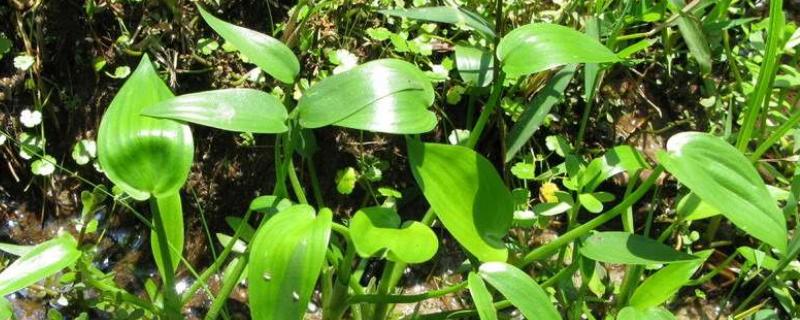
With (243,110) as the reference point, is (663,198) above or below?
below

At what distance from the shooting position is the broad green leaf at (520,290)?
1159 millimetres

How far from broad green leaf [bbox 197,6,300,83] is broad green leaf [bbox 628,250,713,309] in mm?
659

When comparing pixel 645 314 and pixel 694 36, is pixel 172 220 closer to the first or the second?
pixel 645 314

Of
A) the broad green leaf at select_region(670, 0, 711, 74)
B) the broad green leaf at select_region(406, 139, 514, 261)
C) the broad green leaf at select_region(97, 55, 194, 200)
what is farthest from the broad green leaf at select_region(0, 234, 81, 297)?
the broad green leaf at select_region(670, 0, 711, 74)

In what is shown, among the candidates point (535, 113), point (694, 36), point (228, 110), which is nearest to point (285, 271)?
point (228, 110)

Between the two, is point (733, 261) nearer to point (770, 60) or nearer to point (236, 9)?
point (770, 60)

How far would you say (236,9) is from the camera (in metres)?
1.72

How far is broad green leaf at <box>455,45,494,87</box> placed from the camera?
5.19 feet

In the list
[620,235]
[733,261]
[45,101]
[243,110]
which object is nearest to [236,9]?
[45,101]

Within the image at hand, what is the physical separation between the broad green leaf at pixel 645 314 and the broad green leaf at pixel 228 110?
0.59 meters

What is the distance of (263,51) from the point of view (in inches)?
50.3

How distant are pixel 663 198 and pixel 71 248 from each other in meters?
1.18

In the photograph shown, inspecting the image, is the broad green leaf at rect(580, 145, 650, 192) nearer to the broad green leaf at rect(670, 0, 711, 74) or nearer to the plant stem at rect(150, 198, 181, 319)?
the broad green leaf at rect(670, 0, 711, 74)

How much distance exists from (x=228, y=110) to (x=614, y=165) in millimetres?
615
